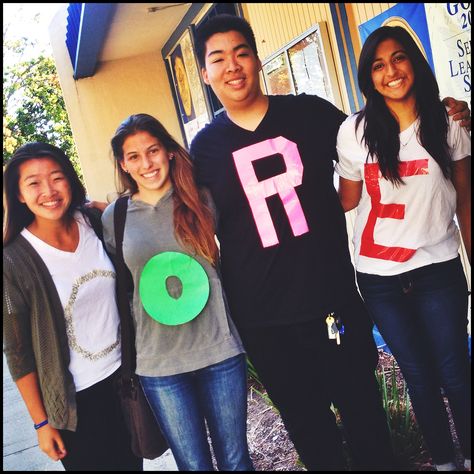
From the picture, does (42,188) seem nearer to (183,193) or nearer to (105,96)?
(183,193)

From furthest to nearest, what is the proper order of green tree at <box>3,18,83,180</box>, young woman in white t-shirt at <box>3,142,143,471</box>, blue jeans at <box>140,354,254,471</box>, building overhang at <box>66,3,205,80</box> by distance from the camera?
green tree at <box>3,18,83,180</box>
building overhang at <box>66,3,205,80</box>
blue jeans at <box>140,354,254,471</box>
young woman in white t-shirt at <box>3,142,143,471</box>

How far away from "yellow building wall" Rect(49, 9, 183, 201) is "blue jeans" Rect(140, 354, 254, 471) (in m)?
7.95

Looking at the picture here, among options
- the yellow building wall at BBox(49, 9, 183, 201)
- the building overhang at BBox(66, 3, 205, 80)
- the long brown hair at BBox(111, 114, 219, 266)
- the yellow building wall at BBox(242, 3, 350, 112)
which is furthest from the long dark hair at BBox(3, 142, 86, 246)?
the yellow building wall at BBox(49, 9, 183, 201)

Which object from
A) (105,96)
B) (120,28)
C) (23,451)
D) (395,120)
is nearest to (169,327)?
(395,120)

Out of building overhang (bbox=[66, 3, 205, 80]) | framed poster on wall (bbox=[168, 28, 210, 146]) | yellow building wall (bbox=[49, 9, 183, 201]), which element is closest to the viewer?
building overhang (bbox=[66, 3, 205, 80])

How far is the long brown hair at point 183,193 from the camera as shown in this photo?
6.56ft

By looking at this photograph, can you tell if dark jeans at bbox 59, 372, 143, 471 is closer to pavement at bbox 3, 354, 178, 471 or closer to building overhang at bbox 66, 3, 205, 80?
pavement at bbox 3, 354, 178, 471

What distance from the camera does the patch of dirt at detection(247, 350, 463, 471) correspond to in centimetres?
271

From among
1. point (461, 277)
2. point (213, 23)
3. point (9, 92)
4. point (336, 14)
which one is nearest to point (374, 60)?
A: point (213, 23)

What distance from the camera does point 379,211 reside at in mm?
2133

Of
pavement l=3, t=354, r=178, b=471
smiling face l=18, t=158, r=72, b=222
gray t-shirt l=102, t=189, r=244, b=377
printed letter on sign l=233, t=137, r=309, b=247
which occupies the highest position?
smiling face l=18, t=158, r=72, b=222

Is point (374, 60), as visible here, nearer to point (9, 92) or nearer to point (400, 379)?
point (400, 379)

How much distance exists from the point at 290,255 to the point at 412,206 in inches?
19.7

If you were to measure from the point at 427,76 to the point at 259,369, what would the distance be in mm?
1323
